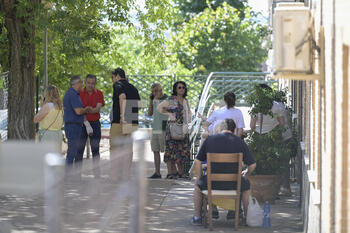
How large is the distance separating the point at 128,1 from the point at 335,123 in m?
12.6

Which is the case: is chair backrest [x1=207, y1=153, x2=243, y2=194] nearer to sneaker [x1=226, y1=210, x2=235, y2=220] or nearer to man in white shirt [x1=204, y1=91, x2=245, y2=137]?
sneaker [x1=226, y1=210, x2=235, y2=220]

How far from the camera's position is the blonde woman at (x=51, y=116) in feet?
41.9

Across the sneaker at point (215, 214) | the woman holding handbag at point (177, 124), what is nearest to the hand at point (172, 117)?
the woman holding handbag at point (177, 124)

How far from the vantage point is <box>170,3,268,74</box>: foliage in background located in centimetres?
4000

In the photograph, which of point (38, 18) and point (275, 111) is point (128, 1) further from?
point (275, 111)

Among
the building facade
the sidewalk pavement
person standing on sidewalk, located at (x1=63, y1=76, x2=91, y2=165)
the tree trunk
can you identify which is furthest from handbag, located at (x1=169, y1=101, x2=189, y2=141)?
the building facade

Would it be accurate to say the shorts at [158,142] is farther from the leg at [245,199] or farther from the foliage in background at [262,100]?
the leg at [245,199]

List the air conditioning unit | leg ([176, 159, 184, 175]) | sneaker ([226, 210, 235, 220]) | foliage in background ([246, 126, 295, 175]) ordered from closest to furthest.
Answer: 1. the air conditioning unit
2. sneaker ([226, 210, 235, 220])
3. foliage in background ([246, 126, 295, 175])
4. leg ([176, 159, 184, 175])

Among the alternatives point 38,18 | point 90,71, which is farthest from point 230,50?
point 38,18

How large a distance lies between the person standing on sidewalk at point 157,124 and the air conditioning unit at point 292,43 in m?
7.43

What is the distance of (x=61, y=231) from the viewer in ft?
14.1

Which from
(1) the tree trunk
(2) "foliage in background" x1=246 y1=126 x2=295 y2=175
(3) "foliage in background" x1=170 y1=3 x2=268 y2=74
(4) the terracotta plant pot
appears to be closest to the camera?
(4) the terracotta plant pot

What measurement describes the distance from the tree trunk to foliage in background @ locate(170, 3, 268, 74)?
24.8 m

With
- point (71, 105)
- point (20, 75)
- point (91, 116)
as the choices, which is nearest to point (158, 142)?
point (91, 116)
